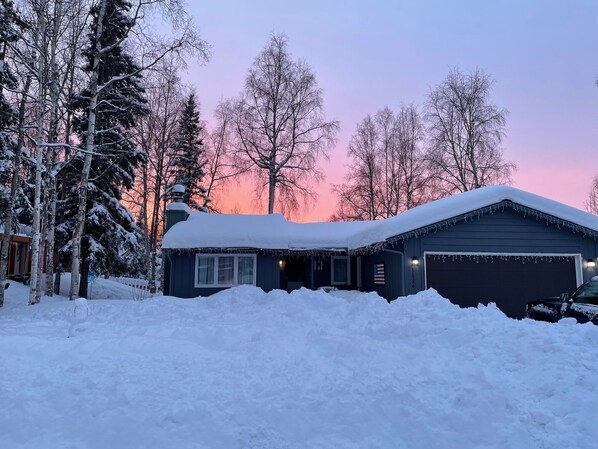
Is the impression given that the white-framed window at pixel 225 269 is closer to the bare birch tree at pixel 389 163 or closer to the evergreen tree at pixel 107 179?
the evergreen tree at pixel 107 179

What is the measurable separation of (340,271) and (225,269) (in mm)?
5517

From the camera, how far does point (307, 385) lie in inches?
195

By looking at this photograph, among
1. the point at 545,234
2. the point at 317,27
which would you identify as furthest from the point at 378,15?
the point at 545,234

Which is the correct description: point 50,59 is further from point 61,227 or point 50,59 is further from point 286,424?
point 286,424

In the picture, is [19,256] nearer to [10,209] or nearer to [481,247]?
[10,209]

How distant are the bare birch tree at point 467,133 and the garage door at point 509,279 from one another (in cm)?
1218

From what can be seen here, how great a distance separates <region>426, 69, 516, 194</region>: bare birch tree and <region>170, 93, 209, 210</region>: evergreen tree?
15.9 metres

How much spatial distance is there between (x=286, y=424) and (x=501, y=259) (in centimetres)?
1188

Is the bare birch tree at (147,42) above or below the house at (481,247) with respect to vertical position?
above

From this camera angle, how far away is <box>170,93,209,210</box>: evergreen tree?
83.6ft

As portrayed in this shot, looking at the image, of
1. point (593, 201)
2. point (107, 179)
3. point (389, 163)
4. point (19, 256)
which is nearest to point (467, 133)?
point (389, 163)

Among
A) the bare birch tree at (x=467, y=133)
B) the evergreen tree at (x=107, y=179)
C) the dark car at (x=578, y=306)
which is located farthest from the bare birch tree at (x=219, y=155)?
the dark car at (x=578, y=306)

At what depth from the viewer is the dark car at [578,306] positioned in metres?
7.98

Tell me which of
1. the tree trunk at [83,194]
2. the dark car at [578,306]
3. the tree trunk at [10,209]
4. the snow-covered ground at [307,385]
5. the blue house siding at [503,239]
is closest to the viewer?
the snow-covered ground at [307,385]
